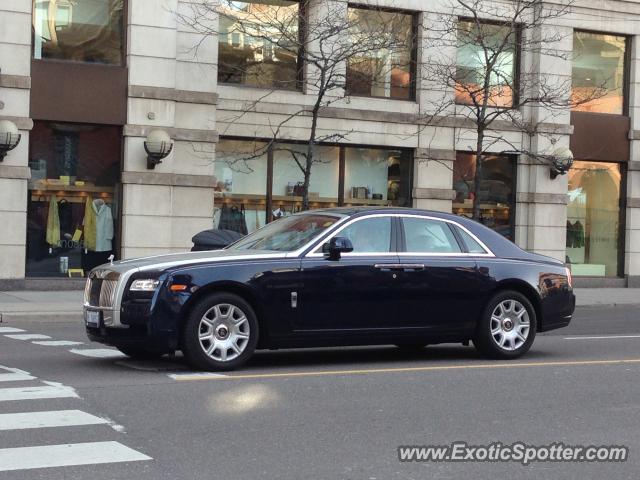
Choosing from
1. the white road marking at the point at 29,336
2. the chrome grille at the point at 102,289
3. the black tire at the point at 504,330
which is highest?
the chrome grille at the point at 102,289

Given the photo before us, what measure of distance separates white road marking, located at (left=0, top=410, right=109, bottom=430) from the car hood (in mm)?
2310

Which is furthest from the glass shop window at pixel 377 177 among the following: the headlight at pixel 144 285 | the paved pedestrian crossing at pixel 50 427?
the paved pedestrian crossing at pixel 50 427

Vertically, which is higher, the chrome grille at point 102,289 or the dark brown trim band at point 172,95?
→ the dark brown trim band at point 172,95

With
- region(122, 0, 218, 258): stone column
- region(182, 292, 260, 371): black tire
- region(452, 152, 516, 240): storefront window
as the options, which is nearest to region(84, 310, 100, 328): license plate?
region(182, 292, 260, 371): black tire

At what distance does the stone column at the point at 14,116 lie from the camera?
21000mm

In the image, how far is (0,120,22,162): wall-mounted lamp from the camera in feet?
67.3

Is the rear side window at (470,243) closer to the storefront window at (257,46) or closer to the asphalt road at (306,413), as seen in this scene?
the asphalt road at (306,413)

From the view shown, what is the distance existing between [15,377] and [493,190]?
727 inches

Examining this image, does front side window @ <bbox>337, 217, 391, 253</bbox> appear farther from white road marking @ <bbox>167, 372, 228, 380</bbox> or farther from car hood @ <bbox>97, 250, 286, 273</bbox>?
white road marking @ <bbox>167, 372, 228, 380</bbox>

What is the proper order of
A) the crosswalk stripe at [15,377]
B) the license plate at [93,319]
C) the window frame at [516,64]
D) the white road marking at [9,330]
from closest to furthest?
1. the crosswalk stripe at [15,377]
2. the license plate at [93,319]
3. the white road marking at [9,330]
4. the window frame at [516,64]

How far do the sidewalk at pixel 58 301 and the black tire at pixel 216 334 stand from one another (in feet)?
25.9

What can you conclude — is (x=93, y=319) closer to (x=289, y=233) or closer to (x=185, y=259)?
(x=185, y=259)

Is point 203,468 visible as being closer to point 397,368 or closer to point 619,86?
point 397,368

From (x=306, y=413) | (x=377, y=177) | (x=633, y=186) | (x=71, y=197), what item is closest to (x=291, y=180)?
(x=377, y=177)
